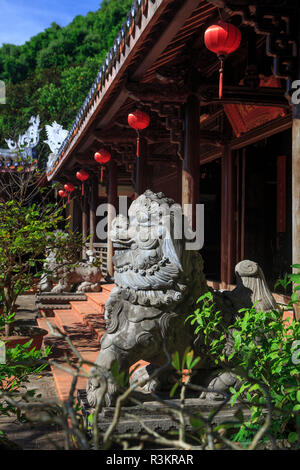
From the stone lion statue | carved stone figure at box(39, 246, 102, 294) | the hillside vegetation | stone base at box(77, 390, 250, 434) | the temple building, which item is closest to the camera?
stone base at box(77, 390, 250, 434)

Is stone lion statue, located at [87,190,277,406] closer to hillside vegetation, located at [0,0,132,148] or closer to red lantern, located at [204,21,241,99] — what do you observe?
red lantern, located at [204,21,241,99]

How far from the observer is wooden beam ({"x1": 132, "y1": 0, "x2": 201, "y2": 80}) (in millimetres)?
3543

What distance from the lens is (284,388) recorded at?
75.9 inches

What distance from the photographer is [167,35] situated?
4031 mm

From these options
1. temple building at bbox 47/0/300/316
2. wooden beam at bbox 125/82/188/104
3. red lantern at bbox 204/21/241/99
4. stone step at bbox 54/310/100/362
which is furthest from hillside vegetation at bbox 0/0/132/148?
red lantern at bbox 204/21/241/99

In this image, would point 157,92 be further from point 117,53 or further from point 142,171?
point 142,171

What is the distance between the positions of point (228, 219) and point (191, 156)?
88.4 inches

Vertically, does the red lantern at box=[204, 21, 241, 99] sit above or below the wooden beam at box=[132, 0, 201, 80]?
below

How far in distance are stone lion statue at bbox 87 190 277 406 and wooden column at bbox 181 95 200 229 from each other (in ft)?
8.50

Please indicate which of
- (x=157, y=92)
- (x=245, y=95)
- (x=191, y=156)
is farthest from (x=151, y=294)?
(x=245, y=95)

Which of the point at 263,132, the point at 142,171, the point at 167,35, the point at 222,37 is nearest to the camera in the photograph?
the point at 222,37

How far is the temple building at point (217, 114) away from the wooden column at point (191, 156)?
0.04ft

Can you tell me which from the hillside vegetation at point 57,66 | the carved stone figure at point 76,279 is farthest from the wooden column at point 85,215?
the hillside vegetation at point 57,66

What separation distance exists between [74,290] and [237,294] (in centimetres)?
674
